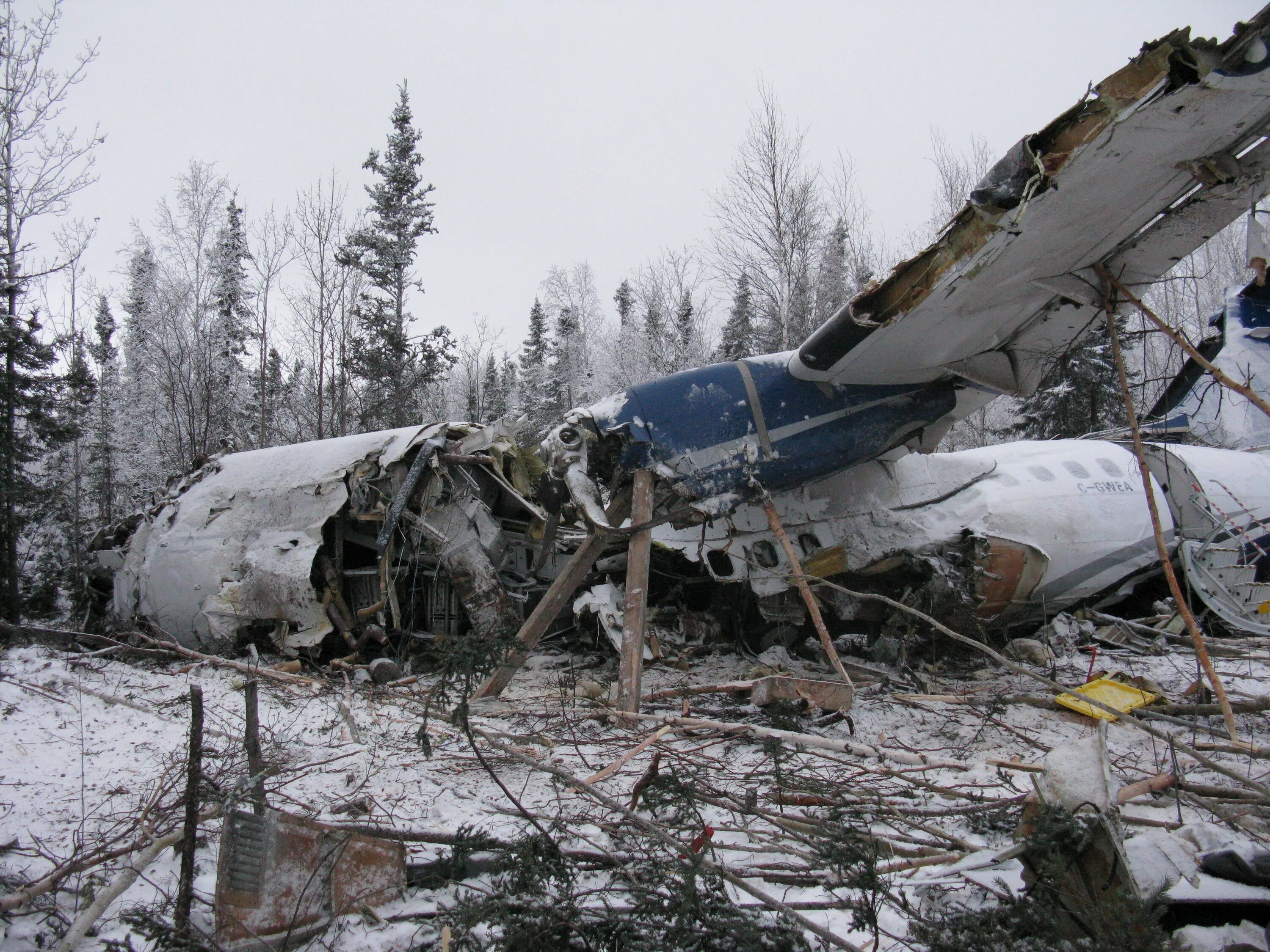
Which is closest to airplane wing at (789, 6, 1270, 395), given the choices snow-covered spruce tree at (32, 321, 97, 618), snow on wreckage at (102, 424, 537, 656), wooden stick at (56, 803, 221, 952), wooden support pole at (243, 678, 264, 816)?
snow on wreckage at (102, 424, 537, 656)

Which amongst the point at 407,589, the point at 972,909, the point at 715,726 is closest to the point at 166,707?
the point at 407,589

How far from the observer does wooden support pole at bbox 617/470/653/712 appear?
4.55 metres

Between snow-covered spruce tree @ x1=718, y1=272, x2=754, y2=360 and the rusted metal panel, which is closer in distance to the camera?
the rusted metal panel

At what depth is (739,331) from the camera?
121 ft

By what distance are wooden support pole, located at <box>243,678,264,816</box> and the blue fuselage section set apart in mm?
3320

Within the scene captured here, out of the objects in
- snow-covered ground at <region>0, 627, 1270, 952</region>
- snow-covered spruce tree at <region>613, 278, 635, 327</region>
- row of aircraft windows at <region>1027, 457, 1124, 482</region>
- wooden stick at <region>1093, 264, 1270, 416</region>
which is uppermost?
snow-covered spruce tree at <region>613, 278, 635, 327</region>

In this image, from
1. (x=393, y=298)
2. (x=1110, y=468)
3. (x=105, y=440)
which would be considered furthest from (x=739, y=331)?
(x=1110, y=468)

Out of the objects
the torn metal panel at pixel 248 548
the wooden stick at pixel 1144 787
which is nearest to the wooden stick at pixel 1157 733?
the wooden stick at pixel 1144 787

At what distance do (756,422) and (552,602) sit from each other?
209 cm

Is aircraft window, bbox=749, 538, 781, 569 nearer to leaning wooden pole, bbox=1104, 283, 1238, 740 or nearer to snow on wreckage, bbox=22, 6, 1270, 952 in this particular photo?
snow on wreckage, bbox=22, 6, 1270, 952

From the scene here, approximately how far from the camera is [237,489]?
7.56m

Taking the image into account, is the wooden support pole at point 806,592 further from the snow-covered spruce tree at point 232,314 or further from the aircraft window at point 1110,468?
the snow-covered spruce tree at point 232,314

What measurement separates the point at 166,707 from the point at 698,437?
13.8ft

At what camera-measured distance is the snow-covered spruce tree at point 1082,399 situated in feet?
48.6
